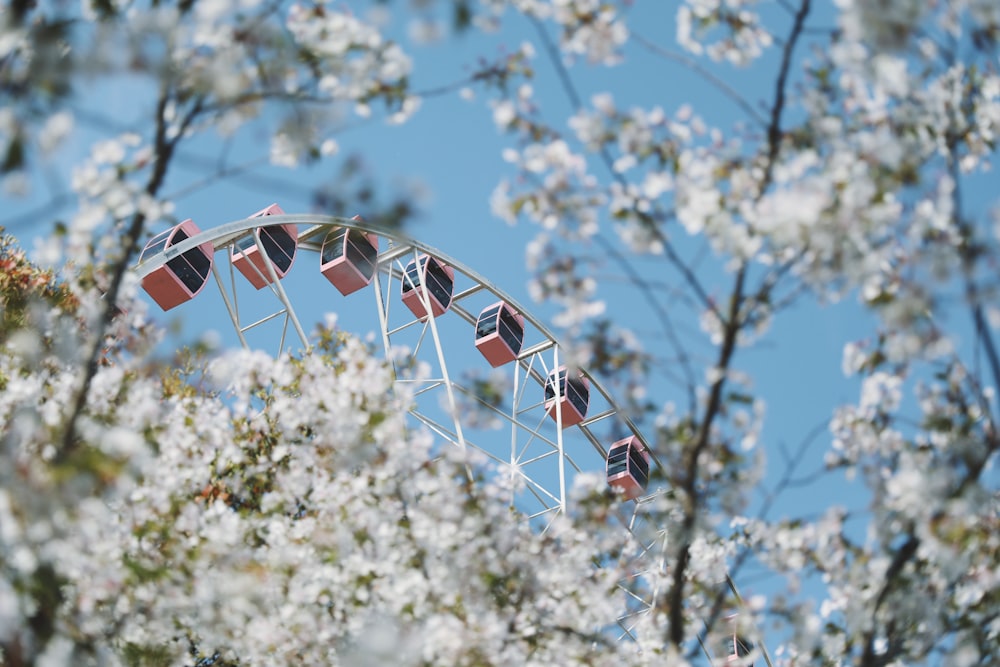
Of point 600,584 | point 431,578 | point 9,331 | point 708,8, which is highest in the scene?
point 9,331

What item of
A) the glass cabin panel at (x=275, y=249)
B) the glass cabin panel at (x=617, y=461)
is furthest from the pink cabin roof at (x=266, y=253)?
the glass cabin panel at (x=617, y=461)

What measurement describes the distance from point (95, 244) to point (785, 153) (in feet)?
10.2

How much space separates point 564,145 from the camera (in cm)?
525

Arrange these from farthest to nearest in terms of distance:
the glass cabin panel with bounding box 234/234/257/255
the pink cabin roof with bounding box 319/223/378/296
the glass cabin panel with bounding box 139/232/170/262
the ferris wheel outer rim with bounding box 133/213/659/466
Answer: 1. the pink cabin roof with bounding box 319/223/378/296
2. the glass cabin panel with bounding box 234/234/257/255
3. the glass cabin panel with bounding box 139/232/170/262
4. the ferris wheel outer rim with bounding box 133/213/659/466

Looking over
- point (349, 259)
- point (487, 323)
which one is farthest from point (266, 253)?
point (487, 323)

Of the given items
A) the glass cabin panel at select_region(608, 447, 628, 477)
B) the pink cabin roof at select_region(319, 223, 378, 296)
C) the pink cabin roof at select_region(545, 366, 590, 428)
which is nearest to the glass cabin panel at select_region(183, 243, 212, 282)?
the pink cabin roof at select_region(319, 223, 378, 296)

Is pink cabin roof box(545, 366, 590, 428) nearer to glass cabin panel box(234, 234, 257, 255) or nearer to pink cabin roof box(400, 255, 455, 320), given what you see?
pink cabin roof box(400, 255, 455, 320)

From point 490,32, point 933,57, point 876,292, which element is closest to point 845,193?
point 876,292

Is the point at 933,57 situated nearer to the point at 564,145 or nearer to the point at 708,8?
the point at 708,8

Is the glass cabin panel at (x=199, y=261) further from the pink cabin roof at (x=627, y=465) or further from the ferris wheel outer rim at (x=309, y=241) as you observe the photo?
the pink cabin roof at (x=627, y=465)

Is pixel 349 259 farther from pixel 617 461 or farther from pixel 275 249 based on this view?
pixel 617 461

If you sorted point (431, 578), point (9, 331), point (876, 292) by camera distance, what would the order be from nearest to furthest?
point (876, 292) < point (431, 578) < point (9, 331)

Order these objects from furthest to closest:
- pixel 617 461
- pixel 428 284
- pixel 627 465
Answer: pixel 617 461, pixel 627 465, pixel 428 284

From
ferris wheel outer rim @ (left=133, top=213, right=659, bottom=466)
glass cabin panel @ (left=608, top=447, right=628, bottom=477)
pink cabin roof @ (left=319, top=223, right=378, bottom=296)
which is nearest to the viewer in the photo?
ferris wheel outer rim @ (left=133, top=213, right=659, bottom=466)
